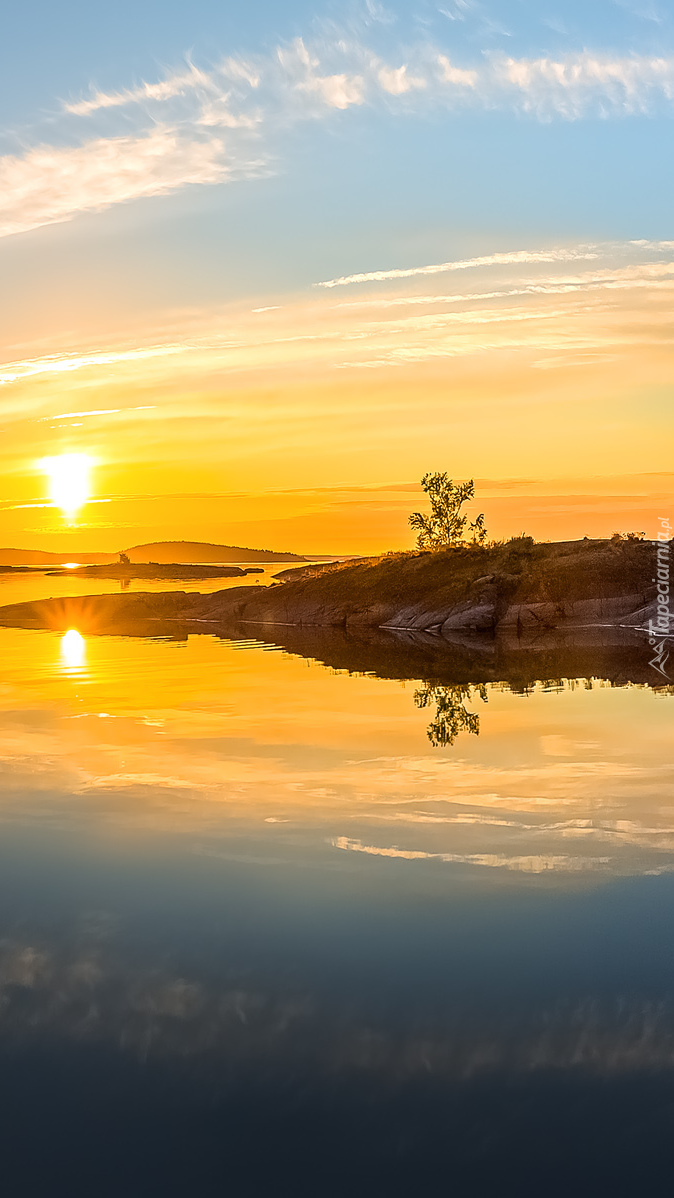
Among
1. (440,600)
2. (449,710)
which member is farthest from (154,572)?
(449,710)

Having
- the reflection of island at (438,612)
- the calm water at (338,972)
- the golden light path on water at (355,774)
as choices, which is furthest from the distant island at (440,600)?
the calm water at (338,972)

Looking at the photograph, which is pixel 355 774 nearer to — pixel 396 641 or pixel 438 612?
pixel 396 641

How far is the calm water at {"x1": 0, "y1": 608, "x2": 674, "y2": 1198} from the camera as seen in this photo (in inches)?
305

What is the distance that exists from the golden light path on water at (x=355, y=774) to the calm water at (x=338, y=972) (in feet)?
0.30

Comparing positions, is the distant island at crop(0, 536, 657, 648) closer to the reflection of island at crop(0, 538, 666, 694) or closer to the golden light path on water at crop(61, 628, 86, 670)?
the reflection of island at crop(0, 538, 666, 694)

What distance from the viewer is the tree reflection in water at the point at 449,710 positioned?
23.6m

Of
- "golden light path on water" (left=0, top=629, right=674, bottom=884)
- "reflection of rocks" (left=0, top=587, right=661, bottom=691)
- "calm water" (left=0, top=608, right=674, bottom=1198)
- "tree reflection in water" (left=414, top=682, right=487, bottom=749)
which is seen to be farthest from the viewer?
"reflection of rocks" (left=0, top=587, right=661, bottom=691)

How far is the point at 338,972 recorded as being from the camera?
10492 mm

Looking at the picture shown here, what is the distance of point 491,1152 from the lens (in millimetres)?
7672

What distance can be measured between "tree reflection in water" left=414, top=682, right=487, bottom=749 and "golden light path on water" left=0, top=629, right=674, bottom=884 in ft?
1.08

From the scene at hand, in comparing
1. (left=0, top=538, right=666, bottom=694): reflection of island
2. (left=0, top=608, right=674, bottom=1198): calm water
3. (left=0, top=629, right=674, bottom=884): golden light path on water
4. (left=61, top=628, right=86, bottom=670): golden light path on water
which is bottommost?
(left=0, top=608, right=674, bottom=1198): calm water

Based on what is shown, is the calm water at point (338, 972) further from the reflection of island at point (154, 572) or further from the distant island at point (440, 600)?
the reflection of island at point (154, 572)

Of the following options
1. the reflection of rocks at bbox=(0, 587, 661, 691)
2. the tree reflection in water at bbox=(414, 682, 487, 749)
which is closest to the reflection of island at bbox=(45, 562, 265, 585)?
the reflection of rocks at bbox=(0, 587, 661, 691)

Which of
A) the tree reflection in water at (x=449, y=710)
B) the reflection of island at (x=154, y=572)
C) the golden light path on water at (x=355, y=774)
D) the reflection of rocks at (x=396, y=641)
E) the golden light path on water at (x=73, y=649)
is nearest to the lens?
the golden light path on water at (x=355, y=774)
